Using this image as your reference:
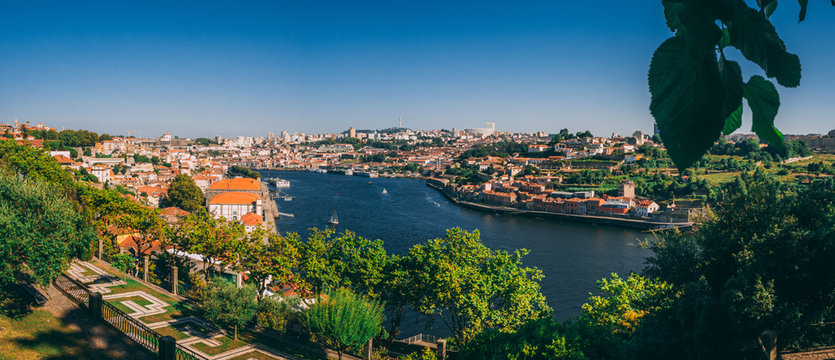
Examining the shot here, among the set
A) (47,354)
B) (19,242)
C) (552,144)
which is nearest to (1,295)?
(19,242)

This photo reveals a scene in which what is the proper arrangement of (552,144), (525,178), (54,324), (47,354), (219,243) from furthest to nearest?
(552,144)
(525,178)
(219,243)
(54,324)
(47,354)

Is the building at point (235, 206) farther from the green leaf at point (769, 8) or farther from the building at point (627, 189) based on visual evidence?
the building at point (627, 189)

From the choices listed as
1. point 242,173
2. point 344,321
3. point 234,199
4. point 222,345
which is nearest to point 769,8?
point 344,321

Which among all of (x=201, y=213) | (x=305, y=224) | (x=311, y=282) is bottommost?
(x=305, y=224)

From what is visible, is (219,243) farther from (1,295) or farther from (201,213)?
(1,295)

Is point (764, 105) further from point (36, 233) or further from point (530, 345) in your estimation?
point (36, 233)

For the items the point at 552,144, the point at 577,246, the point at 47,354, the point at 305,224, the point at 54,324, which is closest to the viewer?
the point at 47,354

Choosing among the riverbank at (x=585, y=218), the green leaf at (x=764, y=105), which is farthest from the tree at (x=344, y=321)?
the riverbank at (x=585, y=218)
